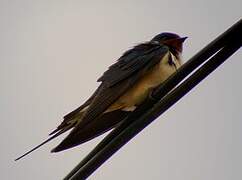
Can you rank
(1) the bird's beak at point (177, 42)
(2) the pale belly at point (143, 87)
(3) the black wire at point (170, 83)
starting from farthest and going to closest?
(1) the bird's beak at point (177, 42) → (2) the pale belly at point (143, 87) → (3) the black wire at point (170, 83)

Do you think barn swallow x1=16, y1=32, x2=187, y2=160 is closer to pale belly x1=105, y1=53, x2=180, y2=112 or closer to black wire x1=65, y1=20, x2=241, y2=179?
pale belly x1=105, y1=53, x2=180, y2=112

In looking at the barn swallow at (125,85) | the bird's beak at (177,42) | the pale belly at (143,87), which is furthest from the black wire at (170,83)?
the bird's beak at (177,42)

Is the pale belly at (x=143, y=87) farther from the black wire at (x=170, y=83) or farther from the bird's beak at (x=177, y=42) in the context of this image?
the black wire at (x=170, y=83)

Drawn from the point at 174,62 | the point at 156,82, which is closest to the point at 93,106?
the point at 156,82

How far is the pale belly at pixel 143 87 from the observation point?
3.53 m

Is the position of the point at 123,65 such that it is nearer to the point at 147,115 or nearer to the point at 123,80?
the point at 123,80

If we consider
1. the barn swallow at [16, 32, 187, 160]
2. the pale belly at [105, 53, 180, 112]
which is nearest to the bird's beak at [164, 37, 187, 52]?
the barn swallow at [16, 32, 187, 160]

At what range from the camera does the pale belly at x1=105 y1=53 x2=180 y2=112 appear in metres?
3.53

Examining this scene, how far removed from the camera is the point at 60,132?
125 inches

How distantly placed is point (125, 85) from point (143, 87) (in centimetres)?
16

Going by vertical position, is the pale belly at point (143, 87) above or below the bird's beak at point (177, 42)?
below

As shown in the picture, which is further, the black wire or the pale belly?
the pale belly

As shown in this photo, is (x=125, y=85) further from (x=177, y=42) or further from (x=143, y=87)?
(x=177, y=42)

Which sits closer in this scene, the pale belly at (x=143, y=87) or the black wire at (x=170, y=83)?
the black wire at (x=170, y=83)
